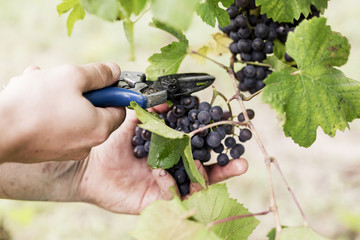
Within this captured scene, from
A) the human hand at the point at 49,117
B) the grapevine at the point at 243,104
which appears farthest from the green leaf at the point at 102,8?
the human hand at the point at 49,117

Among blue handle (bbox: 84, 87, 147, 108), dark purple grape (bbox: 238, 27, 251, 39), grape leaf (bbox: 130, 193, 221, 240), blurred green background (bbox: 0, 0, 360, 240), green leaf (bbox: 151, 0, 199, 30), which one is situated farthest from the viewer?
blurred green background (bbox: 0, 0, 360, 240)

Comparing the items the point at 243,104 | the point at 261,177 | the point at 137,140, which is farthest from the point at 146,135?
the point at 261,177

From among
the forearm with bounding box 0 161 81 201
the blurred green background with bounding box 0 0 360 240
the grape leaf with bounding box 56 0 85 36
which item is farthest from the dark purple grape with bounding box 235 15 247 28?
the blurred green background with bounding box 0 0 360 240

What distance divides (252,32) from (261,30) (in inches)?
2.3

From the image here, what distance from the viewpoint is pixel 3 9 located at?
3633 millimetres

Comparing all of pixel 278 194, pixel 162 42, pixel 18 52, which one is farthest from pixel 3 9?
pixel 278 194

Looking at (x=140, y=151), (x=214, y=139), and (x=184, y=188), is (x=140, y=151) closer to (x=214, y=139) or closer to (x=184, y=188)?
(x=184, y=188)

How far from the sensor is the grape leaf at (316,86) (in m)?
0.81

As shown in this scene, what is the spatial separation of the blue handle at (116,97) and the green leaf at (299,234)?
470 millimetres

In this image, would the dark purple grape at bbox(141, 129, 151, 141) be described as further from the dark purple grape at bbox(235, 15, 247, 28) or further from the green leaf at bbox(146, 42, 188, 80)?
the dark purple grape at bbox(235, 15, 247, 28)

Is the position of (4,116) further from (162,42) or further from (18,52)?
(18,52)

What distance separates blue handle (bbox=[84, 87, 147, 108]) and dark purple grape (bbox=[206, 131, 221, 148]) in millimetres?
202

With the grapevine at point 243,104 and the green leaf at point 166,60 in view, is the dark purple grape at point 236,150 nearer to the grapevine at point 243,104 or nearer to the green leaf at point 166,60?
the grapevine at point 243,104

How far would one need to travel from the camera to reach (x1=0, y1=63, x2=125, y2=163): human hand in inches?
30.2
